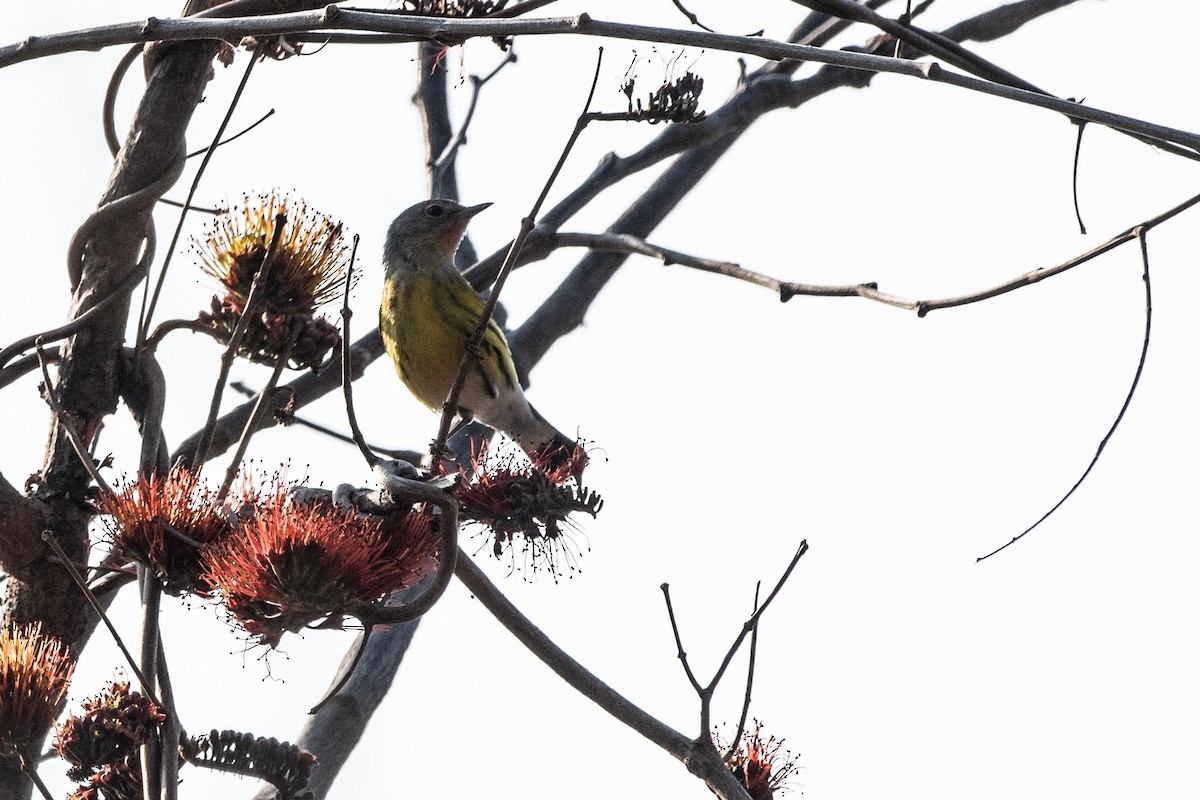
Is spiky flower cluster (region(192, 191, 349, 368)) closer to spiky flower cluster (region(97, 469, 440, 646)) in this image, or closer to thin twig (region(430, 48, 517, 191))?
spiky flower cluster (region(97, 469, 440, 646))

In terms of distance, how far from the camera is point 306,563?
87.4 inches

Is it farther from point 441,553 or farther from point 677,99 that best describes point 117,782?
point 677,99

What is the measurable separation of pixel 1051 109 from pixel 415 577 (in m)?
1.43

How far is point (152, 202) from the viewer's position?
10.1 feet

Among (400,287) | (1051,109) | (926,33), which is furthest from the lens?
(400,287)

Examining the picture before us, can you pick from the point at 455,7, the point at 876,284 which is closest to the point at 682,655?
the point at 876,284

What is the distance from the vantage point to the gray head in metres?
5.30

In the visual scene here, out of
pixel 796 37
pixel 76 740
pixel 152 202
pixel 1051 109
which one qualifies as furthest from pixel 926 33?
pixel 796 37

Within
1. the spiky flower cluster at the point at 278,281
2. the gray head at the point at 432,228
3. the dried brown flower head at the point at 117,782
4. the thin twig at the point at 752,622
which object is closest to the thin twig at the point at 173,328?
the spiky flower cluster at the point at 278,281

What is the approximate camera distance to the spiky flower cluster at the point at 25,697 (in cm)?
230

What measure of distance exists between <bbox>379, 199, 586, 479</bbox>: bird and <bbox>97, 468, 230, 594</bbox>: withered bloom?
7.13 ft

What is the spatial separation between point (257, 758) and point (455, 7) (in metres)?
2.11

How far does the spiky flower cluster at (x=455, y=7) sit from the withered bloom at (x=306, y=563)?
1.49 meters

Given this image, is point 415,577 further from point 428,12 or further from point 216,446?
point 428,12
